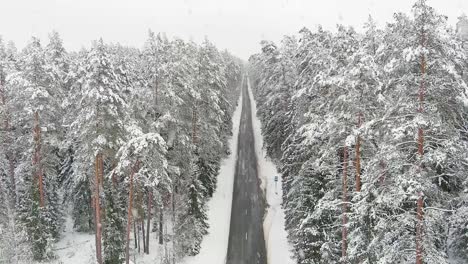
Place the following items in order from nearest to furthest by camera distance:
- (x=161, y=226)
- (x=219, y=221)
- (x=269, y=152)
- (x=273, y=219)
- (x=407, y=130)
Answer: (x=407, y=130) < (x=161, y=226) < (x=273, y=219) < (x=219, y=221) < (x=269, y=152)

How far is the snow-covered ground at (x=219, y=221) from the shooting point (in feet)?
117

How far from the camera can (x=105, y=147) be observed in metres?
26.6

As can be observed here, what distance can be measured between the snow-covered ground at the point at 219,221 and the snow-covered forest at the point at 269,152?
17 cm

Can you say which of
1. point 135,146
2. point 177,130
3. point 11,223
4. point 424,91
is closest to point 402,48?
point 424,91

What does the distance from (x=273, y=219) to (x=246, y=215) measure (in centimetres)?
372

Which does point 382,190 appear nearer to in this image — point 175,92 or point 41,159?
point 175,92

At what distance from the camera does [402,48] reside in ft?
45.2

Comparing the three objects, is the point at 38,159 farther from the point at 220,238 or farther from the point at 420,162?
the point at 420,162

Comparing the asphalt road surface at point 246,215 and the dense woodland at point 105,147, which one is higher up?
the dense woodland at point 105,147

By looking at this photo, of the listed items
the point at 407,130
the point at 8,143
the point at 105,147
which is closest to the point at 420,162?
the point at 407,130

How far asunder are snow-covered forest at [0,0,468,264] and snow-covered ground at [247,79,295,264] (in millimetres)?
169

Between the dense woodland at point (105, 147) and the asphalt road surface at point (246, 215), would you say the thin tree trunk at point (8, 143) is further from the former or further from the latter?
the asphalt road surface at point (246, 215)

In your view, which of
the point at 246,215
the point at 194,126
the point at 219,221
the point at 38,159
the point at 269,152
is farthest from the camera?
the point at 269,152

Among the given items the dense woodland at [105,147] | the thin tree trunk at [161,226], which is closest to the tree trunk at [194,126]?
the dense woodland at [105,147]
